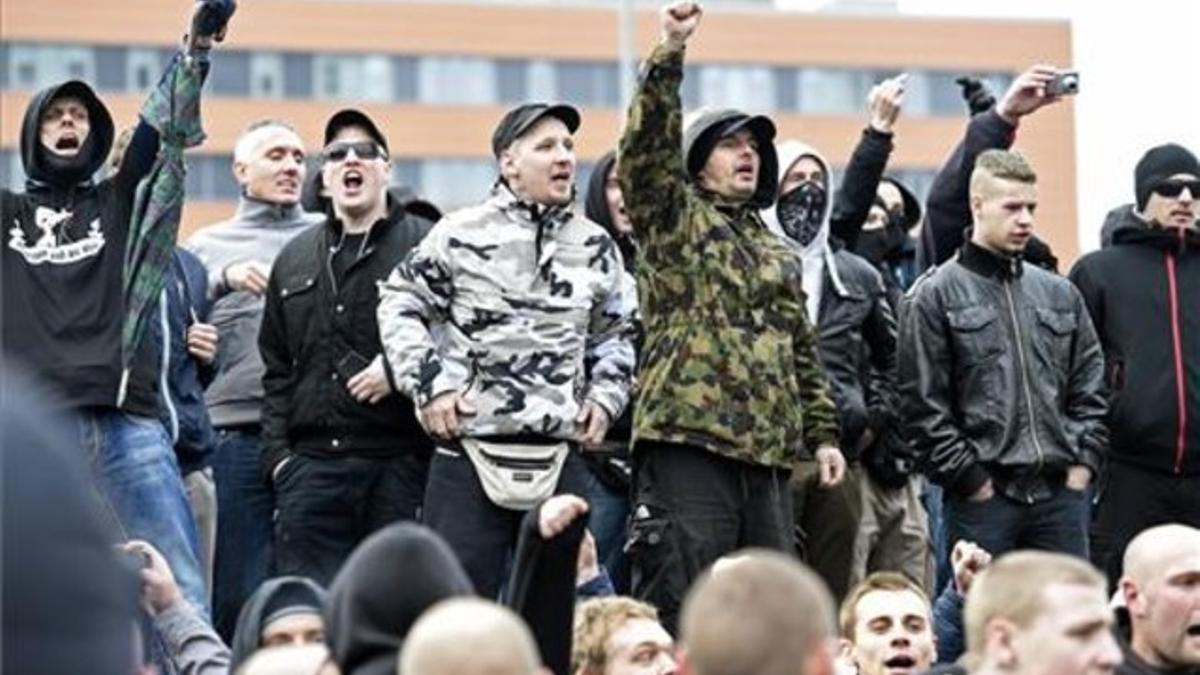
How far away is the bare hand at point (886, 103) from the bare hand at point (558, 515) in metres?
4.88

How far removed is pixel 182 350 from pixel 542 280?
1.73 metres

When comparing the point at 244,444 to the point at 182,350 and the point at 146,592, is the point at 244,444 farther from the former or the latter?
the point at 146,592

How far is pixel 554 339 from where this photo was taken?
12.1 metres

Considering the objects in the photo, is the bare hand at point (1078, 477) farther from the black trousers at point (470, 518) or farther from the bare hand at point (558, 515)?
the bare hand at point (558, 515)

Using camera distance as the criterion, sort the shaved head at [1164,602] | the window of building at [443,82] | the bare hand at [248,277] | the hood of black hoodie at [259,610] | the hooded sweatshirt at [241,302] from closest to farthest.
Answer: the hood of black hoodie at [259,610] < the shaved head at [1164,602] < the bare hand at [248,277] < the hooded sweatshirt at [241,302] < the window of building at [443,82]

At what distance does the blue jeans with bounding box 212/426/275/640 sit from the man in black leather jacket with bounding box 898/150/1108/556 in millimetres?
2682

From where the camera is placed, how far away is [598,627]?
10.9m

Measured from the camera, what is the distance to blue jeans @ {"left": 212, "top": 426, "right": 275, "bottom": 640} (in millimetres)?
13586

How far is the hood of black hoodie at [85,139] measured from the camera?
12.5m

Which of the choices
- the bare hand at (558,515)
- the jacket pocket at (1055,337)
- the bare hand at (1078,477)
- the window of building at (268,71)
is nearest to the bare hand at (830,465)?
the bare hand at (1078,477)

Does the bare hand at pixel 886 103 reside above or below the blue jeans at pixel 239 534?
above

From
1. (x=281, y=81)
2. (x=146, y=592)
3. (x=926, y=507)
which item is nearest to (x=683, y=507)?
(x=146, y=592)

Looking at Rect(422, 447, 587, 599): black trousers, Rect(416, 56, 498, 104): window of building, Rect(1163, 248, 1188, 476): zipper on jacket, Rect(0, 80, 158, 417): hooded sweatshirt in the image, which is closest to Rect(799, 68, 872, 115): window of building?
Rect(416, 56, 498, 104): window of building

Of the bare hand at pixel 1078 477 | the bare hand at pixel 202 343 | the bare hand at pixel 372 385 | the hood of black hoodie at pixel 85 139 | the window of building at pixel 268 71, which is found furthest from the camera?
the window of building at pixel 268 71
